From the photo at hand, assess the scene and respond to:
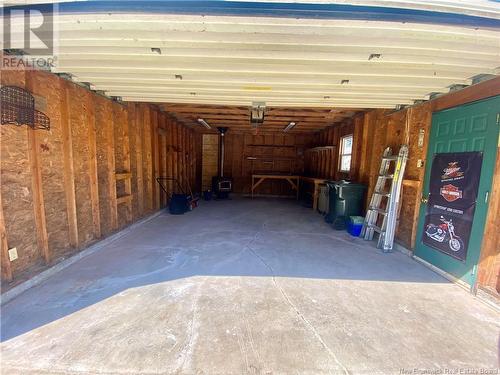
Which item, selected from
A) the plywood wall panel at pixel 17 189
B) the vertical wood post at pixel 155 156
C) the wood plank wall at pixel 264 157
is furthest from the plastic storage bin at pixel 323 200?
the plywood wall panel at pixel 17 189

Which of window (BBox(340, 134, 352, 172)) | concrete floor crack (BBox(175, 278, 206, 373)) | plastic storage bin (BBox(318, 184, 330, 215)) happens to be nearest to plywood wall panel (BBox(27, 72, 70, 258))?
concrete floor crack (BBox(175, 278, 206, 373))

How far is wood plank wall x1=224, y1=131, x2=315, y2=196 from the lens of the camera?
9.17 meters

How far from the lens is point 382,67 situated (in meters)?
2.26

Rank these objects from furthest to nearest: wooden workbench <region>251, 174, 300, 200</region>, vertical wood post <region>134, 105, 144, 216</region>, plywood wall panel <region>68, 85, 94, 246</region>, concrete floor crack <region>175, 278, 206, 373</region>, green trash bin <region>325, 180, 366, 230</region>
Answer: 1. wooden workbench <region>251, 174, 300, 200</region>
2. green trash bin <region>325, 180, 366, 230</region>
3. vertical wood post <region>134, 105, 144, 216</region>
4. plywood wall panel <region>68, 85, 94, 246</region>
5. concrete floor crack <region>175, 278, 206, 373</region>

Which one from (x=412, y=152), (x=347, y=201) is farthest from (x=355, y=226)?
(x=412, y=152)

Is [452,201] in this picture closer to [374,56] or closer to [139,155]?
[374,56]

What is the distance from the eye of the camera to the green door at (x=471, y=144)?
2344mm

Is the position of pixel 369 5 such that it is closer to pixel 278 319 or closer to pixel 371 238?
pixel 278 319

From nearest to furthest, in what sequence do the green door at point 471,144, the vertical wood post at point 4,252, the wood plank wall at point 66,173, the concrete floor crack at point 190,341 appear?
the concrete floor crack at point 190,341, the vertical wood post at point 4,252, the wood plank wall at point 66,173, the green door at point 471,144

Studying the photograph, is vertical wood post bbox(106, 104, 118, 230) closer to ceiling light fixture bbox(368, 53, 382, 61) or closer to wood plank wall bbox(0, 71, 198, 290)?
wood plank wall bbox(0, 71, 198, 290)

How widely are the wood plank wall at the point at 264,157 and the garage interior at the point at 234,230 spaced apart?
497cm

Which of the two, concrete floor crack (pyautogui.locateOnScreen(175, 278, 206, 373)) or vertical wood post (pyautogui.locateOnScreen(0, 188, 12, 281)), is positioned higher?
vertical wood post (pyautogui.locateOnScreen(0, 188, 12, 281))

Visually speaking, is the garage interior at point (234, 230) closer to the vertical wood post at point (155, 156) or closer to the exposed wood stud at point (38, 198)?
→ the exposed wood stud at point (38, 198)

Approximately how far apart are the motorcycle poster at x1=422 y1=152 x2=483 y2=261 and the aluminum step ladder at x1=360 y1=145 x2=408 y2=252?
47 cm
